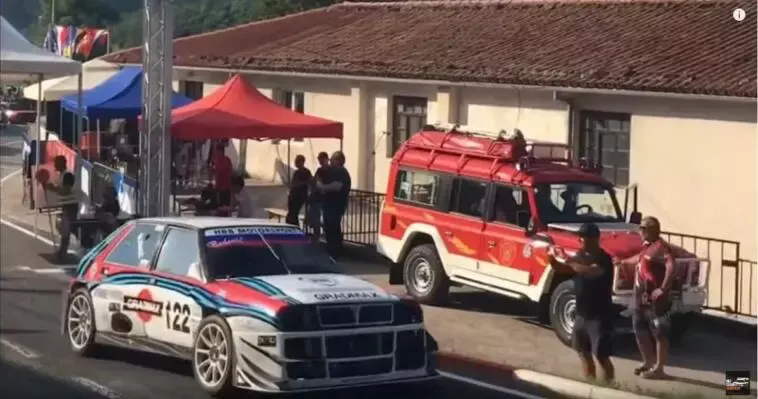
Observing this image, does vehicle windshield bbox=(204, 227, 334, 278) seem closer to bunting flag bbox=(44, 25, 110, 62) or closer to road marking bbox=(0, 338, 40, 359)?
road marking bbox=(0, 338, 40, 359)

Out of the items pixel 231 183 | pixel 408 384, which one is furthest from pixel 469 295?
pixel 408 384

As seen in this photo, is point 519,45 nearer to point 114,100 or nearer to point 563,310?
point 114,100

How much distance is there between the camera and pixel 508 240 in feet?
53.6

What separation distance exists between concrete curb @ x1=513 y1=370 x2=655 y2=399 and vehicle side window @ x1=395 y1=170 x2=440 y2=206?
4.62 meters

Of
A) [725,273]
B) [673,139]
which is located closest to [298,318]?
[725,273]

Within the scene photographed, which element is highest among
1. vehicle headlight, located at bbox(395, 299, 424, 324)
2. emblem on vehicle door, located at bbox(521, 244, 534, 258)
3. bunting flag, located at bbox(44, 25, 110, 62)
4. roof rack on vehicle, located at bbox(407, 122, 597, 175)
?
bunting flag, located at bbox(44, 25, 110, 62)

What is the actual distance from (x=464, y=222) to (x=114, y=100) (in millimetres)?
11134

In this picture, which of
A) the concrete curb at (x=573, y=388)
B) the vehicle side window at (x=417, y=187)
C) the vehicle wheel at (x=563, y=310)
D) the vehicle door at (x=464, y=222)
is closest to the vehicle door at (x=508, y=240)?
the vehicle door at (x=464, y=222)

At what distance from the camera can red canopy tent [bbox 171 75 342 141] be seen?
22.1 meters

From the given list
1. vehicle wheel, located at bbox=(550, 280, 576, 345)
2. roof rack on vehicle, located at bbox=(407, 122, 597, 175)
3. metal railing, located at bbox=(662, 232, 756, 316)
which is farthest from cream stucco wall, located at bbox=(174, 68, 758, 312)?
vehicle wheel, located at bbox=(550, 280, 576, 345)

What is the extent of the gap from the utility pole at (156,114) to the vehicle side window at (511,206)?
448 cm

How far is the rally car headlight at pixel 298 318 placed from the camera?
36.7ft

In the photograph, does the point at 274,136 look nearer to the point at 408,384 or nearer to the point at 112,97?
the point at 112,97

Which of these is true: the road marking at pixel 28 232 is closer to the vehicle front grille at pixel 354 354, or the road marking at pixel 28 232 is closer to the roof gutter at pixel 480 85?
the roof gutter at pixel 480 85
